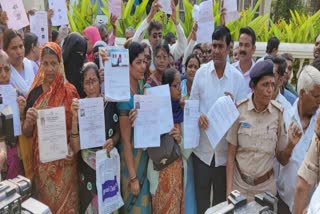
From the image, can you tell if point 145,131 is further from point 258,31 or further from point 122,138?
point 258,31

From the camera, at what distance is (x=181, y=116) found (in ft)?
8.77

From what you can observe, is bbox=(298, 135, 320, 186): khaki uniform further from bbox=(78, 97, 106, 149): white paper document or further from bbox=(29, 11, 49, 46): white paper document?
bbox=(29, 11, 49, 46): white paper document

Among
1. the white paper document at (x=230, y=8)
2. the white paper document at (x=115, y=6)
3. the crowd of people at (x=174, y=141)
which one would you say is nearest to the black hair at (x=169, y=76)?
the crowd of people at (x=174, y=141)

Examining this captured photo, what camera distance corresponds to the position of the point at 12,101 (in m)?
2.29

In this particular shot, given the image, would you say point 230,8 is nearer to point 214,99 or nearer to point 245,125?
point 214,99

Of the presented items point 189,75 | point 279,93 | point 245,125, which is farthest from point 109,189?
point 279,93

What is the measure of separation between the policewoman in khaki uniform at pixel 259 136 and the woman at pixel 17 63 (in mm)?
1575

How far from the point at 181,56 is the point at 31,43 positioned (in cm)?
162

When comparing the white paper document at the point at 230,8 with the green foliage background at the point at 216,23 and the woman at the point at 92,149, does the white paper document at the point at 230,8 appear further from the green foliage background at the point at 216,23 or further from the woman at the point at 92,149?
the woman at the point at 92,149

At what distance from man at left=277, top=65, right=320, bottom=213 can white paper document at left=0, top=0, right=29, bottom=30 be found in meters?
2.82

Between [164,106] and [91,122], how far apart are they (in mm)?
505

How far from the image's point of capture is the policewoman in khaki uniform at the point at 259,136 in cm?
238

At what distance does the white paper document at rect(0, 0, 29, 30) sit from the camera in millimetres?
3723

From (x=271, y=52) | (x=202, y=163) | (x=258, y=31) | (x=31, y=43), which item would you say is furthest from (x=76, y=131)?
(x=258, y=31)
